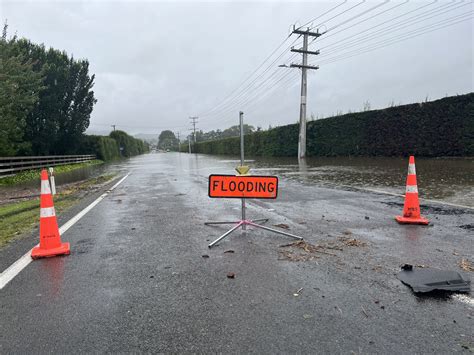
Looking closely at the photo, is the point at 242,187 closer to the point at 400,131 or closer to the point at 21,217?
the point at 21,217

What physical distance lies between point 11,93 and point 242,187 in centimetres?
1790

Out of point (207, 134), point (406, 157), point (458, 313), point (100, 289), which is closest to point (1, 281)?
point (100, 289)

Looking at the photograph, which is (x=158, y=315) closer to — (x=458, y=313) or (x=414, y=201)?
(x=458, y=313)

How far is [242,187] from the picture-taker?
18.0 feet

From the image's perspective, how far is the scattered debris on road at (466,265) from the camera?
3.79 meters

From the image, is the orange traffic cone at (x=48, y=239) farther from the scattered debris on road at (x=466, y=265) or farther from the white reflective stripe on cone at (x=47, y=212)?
the scattered debris on road at (x=466, y=265)

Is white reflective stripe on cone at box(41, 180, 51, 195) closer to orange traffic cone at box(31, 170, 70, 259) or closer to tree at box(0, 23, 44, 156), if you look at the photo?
orange traffic cone at box(31, 170, 70, 259)

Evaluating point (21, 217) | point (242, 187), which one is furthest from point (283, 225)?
point (21, 217)

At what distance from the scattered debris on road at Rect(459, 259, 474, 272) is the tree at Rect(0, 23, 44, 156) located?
19924 millimetres

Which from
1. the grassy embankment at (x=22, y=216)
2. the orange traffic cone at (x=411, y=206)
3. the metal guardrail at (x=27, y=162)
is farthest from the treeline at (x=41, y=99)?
the orange traffic cone at (x=411, y=206)

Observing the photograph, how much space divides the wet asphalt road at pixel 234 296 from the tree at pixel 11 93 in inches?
623

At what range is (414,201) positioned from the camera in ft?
19.8

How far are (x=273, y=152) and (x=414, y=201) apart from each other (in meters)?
29.8

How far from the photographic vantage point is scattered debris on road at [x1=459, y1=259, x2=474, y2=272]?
12.4 feet
